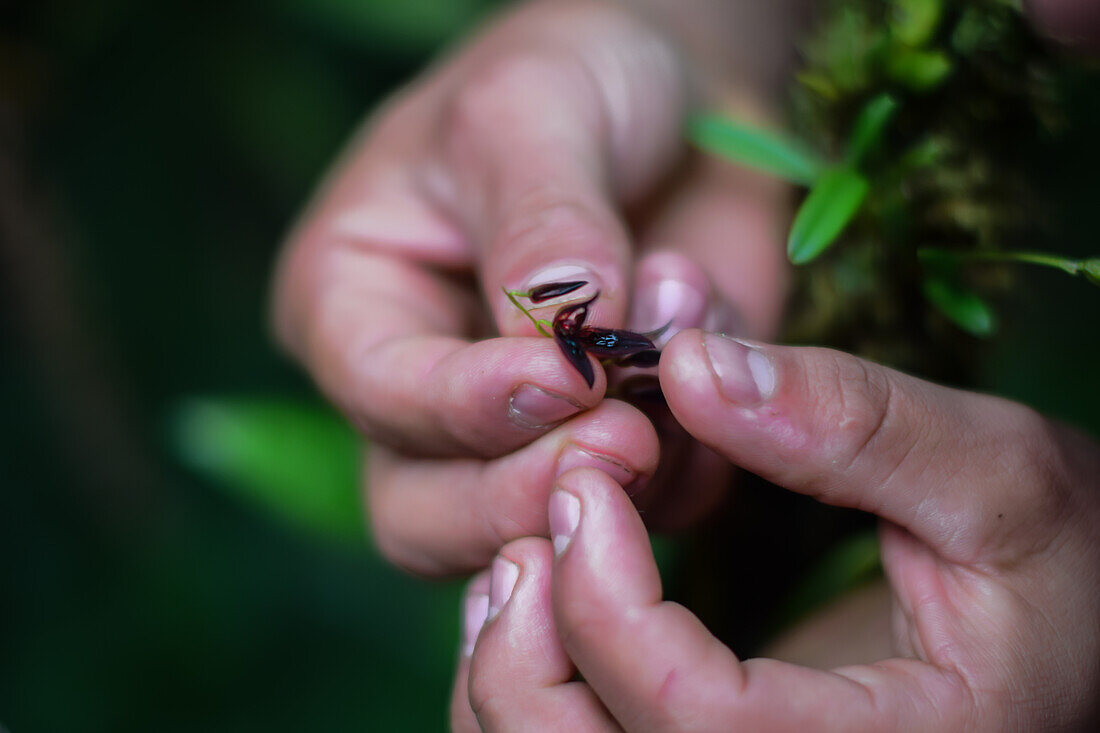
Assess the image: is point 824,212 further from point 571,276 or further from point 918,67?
point 571,276

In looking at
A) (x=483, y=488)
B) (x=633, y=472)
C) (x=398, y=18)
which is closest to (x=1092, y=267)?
(x=633, y=472)

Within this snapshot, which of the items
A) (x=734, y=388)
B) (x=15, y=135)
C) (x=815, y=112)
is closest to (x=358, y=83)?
(x=15, y=135)

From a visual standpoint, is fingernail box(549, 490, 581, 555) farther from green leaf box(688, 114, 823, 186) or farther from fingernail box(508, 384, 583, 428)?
green leaf box(688, 114, 823, 186)

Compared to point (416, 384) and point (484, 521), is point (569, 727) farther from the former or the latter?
point (416, 384)

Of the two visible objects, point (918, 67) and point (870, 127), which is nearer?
point (870, 127)

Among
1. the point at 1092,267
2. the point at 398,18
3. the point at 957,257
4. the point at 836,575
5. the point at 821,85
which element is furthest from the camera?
the point at 398,18

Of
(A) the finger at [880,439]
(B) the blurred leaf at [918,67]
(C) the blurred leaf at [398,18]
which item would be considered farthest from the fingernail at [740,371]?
(C) the blurred leaf at [398,18]

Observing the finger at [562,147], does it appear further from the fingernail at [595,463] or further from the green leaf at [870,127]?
the green leaf at [870,127]
